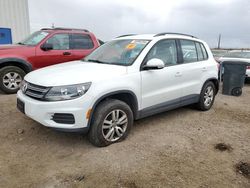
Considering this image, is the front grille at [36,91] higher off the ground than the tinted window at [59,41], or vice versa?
the tinted window at [59,41]

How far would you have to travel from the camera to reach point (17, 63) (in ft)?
20.9

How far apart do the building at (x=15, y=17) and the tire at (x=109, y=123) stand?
10.4m

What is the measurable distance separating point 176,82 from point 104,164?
2177 millimetres

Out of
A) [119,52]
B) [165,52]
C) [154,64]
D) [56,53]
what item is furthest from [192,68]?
[56,53]

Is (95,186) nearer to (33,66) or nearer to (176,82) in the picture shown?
(176,82)

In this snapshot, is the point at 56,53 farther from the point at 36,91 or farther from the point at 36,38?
the point at 36,91

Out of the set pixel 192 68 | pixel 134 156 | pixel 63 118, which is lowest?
pixel 134 156

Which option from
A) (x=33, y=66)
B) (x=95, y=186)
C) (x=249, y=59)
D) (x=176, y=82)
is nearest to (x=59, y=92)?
(x=95, y=186)

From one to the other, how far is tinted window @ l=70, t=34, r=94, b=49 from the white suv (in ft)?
8.65

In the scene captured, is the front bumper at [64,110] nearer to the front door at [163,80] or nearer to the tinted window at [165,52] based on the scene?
the front door at [163,80]

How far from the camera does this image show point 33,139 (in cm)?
392

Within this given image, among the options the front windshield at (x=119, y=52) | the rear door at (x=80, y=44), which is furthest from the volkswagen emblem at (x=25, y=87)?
the rear door at (x=80, y=44)

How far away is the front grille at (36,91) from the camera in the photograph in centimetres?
331

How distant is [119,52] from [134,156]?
1868mm
